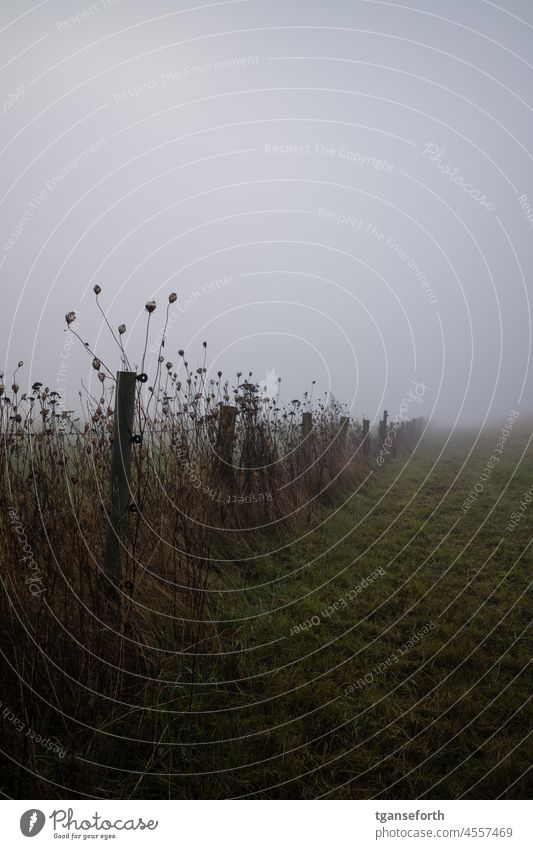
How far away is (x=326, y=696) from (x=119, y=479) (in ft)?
5.50

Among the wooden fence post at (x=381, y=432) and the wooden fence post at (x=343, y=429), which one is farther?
the wooden fence post at (x=381, y=432)

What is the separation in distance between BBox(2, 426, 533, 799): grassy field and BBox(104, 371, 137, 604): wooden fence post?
54 centimetres

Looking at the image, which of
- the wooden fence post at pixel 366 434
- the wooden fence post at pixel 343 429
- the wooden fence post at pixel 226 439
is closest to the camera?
the wooden fence post at pixel 226 439

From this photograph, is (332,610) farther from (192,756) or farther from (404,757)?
(192,756)

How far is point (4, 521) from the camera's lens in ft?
7.12

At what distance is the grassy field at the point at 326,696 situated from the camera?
1871mm

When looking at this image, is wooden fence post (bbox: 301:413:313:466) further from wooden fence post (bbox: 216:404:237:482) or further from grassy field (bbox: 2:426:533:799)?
grassy field (bbox: 2:426:533:799)

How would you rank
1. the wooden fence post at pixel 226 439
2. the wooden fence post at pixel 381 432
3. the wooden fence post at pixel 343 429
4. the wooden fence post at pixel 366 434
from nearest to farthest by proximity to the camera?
the wooden fence post at pixel 226 439 < the wooden fence post at pixel 343 429 < the wooden fence post at pixel 366 434 < the wooden fence post at pixel 381 432

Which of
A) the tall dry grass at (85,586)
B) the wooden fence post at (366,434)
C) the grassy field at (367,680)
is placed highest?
the wooden fence post at (366,434)

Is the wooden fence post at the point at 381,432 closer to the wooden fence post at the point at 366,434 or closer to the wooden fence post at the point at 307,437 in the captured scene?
the wooden fence post at the point at 366,434

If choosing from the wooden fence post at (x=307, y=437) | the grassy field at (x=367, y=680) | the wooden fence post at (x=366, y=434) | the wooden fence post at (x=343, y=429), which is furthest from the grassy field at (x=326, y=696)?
the wooden fence post at (x=366, y=434)

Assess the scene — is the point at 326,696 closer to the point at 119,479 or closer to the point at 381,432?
the point at 119,479

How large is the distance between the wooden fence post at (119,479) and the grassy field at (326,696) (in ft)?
1.78
